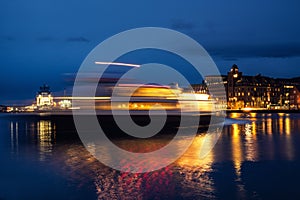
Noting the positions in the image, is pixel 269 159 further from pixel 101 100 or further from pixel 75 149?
pixel 101 100

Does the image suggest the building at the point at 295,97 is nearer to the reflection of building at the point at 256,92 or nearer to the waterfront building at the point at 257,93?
the waterfront building at the point at 257,93

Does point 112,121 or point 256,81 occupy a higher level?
point 256,81

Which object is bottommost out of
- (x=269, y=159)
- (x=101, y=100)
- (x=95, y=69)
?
(x=269, y=159)

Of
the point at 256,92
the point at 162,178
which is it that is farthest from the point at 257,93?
the point at 162,178

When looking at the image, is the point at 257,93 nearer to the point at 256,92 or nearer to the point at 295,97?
the point at 256,92

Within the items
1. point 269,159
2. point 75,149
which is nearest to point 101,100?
point 75,149

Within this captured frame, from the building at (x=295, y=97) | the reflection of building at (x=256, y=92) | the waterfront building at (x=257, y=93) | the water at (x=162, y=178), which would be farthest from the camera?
the reflection of building at (x=256, y=92)

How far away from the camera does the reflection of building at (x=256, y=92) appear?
157000 mm

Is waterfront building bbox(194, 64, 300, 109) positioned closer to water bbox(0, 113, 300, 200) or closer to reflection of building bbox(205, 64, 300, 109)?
reflection of building bbox(205, 64, 300, 109)

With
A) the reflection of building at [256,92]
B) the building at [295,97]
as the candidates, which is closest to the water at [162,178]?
the reflection of building at [256,92]

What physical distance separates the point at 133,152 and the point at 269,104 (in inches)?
5977

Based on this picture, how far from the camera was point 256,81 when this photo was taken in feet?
530

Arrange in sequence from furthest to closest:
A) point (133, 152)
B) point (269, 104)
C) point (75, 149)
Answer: point (269, 104)
point (75, 149)
point (133, 152)

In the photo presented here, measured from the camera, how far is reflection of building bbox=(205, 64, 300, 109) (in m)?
157
